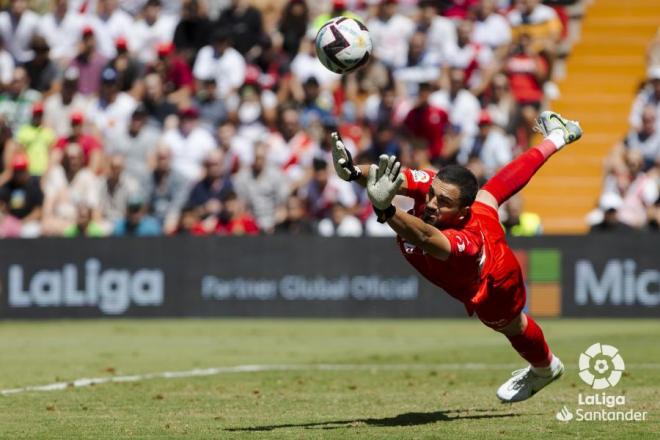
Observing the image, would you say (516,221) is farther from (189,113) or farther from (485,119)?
(189,113)

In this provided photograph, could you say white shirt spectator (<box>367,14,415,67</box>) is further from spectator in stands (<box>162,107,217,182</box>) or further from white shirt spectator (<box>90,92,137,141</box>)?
white shirt spectator (<box>90,92,137,141</box>)

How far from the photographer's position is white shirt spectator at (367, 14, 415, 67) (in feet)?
76.8

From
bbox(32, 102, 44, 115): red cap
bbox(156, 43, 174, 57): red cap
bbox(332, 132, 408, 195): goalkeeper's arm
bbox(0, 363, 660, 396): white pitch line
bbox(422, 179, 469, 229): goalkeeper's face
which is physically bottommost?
bbox(0, 363, 660, 396): white pitch line

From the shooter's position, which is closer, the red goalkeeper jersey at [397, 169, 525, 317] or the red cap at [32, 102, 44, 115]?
the red goalkeeper jersey at [397, 169, 525, 317]

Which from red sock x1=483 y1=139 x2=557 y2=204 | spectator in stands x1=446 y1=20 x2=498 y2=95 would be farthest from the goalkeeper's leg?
spectator in stands x1=446 y1=20 x2=498 y2=95

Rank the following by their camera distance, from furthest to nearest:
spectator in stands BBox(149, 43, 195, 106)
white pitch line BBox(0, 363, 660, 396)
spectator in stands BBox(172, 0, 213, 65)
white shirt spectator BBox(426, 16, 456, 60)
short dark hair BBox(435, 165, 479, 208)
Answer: spectator in stands BBox(172, 0, 213, 65) → spectator in stands BBox(149, 43, 195, 106) → white shirt spectator BBox(426, 16, 456, 60) → white pitch line BBox(0, 363, 660, 396) → short dark hair BBox(435, 165, 479, 208)

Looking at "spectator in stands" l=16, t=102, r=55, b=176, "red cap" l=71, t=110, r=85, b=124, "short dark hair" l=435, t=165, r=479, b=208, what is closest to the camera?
"short dark hair" l=435, t=165, r=479, b=208

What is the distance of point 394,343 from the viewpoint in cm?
1712

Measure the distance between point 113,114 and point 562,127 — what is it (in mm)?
13365

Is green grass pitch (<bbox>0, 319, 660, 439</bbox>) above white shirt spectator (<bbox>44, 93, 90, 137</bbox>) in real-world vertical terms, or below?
below

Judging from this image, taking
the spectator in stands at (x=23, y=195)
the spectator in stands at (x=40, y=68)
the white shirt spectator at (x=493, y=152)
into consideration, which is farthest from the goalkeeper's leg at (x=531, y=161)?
the spectator in stands at (x=40, y=68)

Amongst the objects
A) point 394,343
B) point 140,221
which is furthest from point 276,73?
point 394,343

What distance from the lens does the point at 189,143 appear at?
73.5 ft

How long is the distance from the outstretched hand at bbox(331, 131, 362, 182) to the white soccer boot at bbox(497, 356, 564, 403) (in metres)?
2.29
